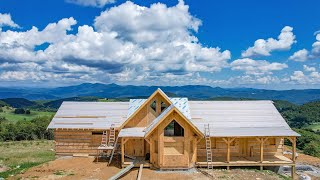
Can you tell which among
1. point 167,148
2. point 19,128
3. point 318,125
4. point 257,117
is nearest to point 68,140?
point 167,148

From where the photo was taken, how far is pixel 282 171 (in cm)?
2922

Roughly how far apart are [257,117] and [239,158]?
4313 mm

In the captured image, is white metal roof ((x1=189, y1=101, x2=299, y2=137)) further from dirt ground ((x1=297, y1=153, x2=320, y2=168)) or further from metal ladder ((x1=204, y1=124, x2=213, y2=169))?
dirt ground ((x1=297, y1=153, x2=320, y2=168))

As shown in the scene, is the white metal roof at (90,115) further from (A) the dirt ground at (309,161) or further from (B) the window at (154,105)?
(A) the dirt ground at (309,161)

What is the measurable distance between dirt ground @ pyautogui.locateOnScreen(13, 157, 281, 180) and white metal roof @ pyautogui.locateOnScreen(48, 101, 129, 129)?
399 cm

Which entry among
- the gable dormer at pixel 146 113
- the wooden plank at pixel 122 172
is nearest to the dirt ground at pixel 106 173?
the wooden plank at pixel 122 172

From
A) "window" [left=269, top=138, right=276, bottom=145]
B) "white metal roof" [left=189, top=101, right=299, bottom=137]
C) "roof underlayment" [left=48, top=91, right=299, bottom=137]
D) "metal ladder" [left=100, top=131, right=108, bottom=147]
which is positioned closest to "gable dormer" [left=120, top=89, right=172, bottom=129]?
"roof underlayment" [left=48, top=91, right=299, bottom=137]

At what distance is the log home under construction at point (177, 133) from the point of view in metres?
25.9

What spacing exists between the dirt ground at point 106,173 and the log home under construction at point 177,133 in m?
0.91

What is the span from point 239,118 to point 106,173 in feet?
43.0

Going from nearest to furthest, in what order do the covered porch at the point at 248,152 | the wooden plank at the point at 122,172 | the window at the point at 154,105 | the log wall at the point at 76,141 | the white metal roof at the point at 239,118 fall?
the wooden plank at the point at 122,172
the covered porch at the point at 248,152
the white metal roof at the point at 239,118
the window at the point at 154,105
the log wall at the point at 76,141

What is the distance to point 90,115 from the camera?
3184 centimetres

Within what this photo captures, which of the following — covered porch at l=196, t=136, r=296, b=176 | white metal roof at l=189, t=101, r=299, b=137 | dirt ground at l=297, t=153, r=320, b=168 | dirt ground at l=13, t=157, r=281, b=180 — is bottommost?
dirt ground at l=297, t=153, r=320, b=168

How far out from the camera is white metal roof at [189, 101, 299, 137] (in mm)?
27734
